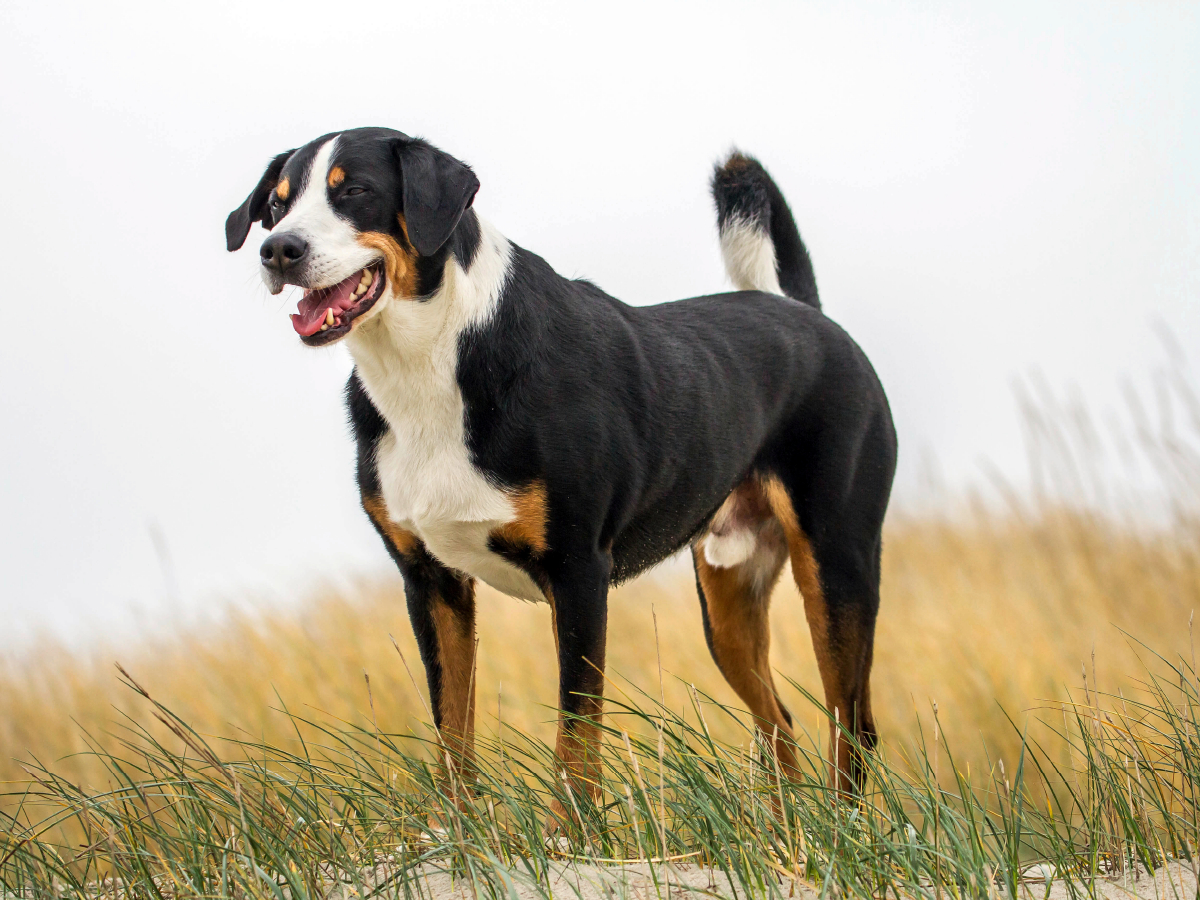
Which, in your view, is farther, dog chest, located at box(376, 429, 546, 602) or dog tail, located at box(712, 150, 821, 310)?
dog tail, located at box(712, 150, 821, 310)

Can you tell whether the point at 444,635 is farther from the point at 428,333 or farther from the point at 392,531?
the point at 428,333

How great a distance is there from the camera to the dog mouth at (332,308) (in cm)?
273

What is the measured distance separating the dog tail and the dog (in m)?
0.58

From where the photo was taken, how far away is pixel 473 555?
9.77 feet

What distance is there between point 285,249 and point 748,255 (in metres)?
2.13

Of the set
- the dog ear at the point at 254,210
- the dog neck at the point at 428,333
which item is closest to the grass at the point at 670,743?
the dog neck at the point at 428,333

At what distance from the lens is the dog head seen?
2664mm

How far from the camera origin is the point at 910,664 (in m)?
5.59

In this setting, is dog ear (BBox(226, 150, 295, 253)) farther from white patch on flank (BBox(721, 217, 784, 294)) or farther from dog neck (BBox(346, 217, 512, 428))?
white patch on flank (BBox(721, 217, 784, 294))

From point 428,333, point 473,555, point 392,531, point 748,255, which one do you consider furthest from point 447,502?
point 748,255

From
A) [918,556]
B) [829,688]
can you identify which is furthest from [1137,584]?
[829,688]

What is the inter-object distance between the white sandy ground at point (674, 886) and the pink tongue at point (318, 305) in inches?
50.5

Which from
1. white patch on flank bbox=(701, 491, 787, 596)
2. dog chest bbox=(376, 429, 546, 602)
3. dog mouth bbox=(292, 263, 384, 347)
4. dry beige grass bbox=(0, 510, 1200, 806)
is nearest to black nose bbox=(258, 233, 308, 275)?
dog mouth bbox=(292, 263, 384, 347)

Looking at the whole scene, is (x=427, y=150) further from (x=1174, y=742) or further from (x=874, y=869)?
(x=1174, y=742)
